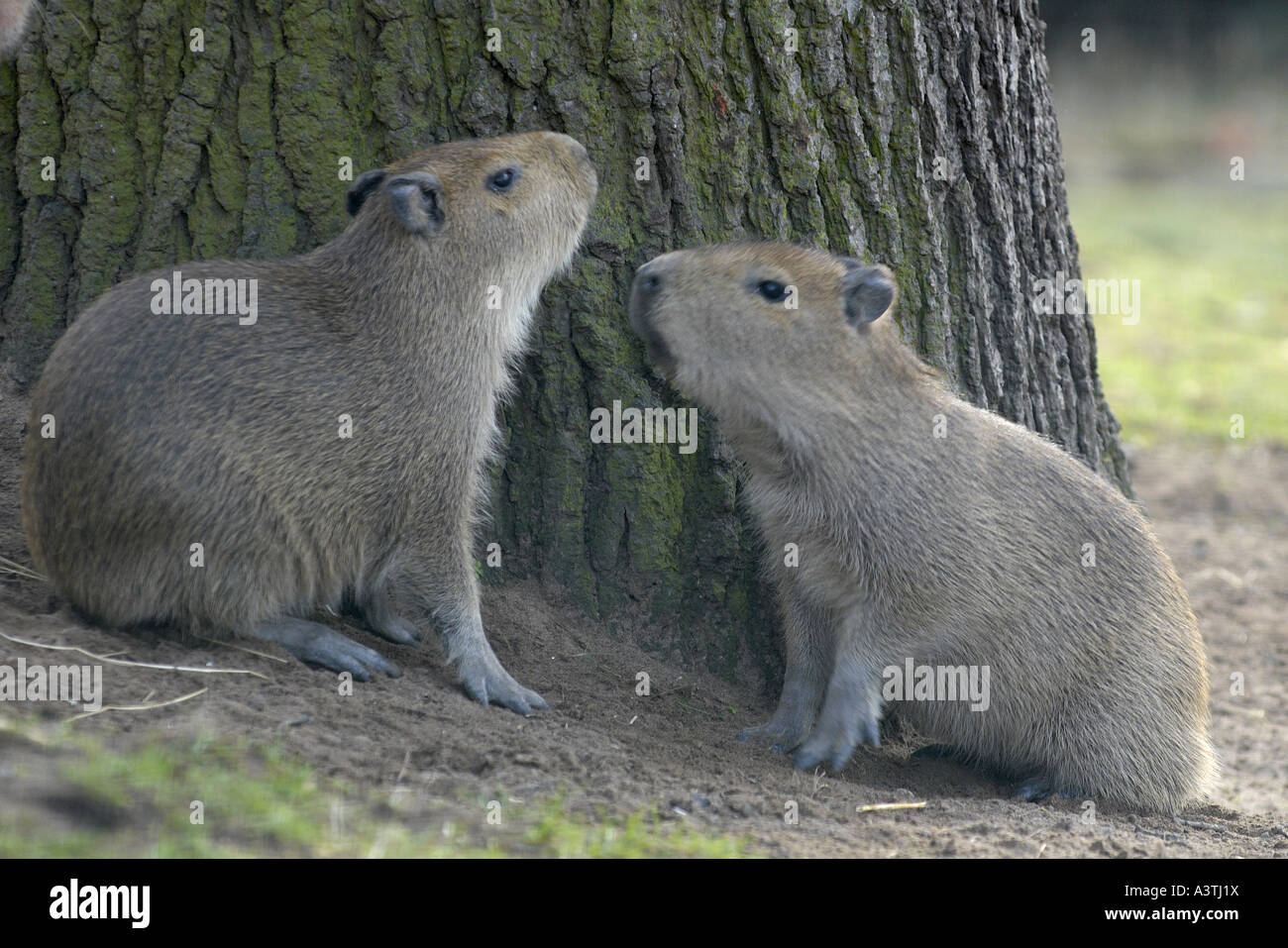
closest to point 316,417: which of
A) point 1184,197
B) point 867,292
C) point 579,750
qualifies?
point 579,750

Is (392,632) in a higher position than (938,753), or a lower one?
higher

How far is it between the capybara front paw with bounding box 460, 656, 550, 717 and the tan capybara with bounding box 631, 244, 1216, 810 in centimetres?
75

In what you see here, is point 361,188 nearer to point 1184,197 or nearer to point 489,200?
point 489,200

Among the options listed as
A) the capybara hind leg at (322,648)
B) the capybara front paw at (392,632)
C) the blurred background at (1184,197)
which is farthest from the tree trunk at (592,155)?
the blurred background at (1184,197)

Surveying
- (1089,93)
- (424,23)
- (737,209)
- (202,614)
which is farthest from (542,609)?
(1089,93)

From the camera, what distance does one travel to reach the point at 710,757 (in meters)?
4.25

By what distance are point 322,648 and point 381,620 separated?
46 cm

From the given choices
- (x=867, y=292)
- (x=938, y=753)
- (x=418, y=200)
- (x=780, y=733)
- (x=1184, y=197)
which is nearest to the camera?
(x=418, y=200)

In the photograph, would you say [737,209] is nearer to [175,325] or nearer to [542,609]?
[542,609]

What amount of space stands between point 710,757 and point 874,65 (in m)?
2.38

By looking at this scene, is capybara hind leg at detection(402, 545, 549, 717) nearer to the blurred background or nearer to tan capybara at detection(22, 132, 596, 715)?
tan capybara at detection(22, 132, 596, 715)

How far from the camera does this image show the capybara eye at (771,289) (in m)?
4.38

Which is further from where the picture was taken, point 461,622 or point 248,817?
point 461,622

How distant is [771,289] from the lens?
4.39 meters
